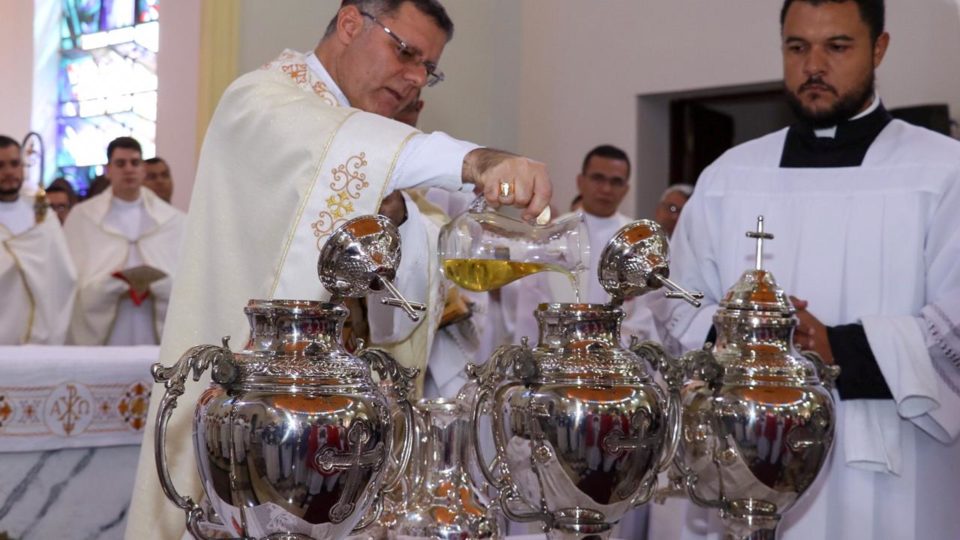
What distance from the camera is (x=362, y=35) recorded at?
241 centimetres

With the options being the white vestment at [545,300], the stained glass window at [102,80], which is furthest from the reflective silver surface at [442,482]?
the stained glass window at [102,80]

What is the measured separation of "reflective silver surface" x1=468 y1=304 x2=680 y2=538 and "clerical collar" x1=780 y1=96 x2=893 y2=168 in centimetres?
137

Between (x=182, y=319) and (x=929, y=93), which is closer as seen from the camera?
(x=182, y=319)

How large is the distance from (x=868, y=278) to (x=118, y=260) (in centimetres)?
447

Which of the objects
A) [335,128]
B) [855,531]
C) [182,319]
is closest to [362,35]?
[335,128]

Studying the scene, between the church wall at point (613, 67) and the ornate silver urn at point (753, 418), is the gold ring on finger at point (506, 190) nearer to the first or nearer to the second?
the ornate silver urn at point (753, 418)

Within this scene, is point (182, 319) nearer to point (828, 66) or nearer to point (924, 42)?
point (828, 66)

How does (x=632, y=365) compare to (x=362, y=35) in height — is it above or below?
→ below

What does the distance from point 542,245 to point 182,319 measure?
0.82 metres

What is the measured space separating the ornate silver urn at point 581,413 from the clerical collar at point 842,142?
1.29 m

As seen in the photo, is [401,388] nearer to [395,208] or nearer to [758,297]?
[758,297]

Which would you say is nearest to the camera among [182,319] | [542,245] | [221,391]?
[221,391]

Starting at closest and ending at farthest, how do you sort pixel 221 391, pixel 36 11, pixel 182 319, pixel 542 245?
pixel 221 391 → pixel 542 245 → pixel 182 319 → pixel 36 11

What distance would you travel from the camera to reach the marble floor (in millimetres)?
3617
